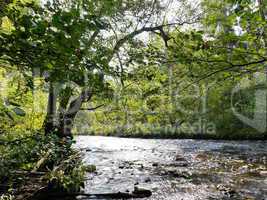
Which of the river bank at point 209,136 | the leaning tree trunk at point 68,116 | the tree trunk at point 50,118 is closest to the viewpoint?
the tree trunk at point 50,118

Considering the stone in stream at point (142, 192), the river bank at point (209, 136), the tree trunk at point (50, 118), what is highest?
the tree trunk at point (50, 118)

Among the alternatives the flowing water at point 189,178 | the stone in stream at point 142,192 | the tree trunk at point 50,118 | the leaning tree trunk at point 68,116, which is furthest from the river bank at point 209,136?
the stone in stream at point 142,192

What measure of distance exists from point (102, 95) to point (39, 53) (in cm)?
112

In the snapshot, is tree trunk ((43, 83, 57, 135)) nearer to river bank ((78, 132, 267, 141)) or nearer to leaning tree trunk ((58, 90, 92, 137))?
leaning tree trunk ((58, 90, 92, 137))

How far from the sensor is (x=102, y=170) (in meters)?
13.7

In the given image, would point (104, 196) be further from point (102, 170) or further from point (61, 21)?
point (61, 21)

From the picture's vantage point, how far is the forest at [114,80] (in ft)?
9.40

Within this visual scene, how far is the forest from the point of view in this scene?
2865 millimetres

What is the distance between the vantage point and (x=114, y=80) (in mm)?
5230

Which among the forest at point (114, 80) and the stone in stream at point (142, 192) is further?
the stone in stream at point (142, 192)

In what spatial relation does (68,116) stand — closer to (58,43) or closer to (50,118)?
(50,118)

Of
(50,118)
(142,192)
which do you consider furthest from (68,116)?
(142,192)

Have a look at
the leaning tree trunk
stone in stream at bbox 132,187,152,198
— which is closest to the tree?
stone in stream at bbox 132,187,152,198

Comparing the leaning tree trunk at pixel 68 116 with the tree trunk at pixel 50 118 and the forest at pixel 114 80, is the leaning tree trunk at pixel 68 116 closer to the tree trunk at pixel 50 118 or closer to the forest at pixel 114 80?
the forest at pixel 114 80
